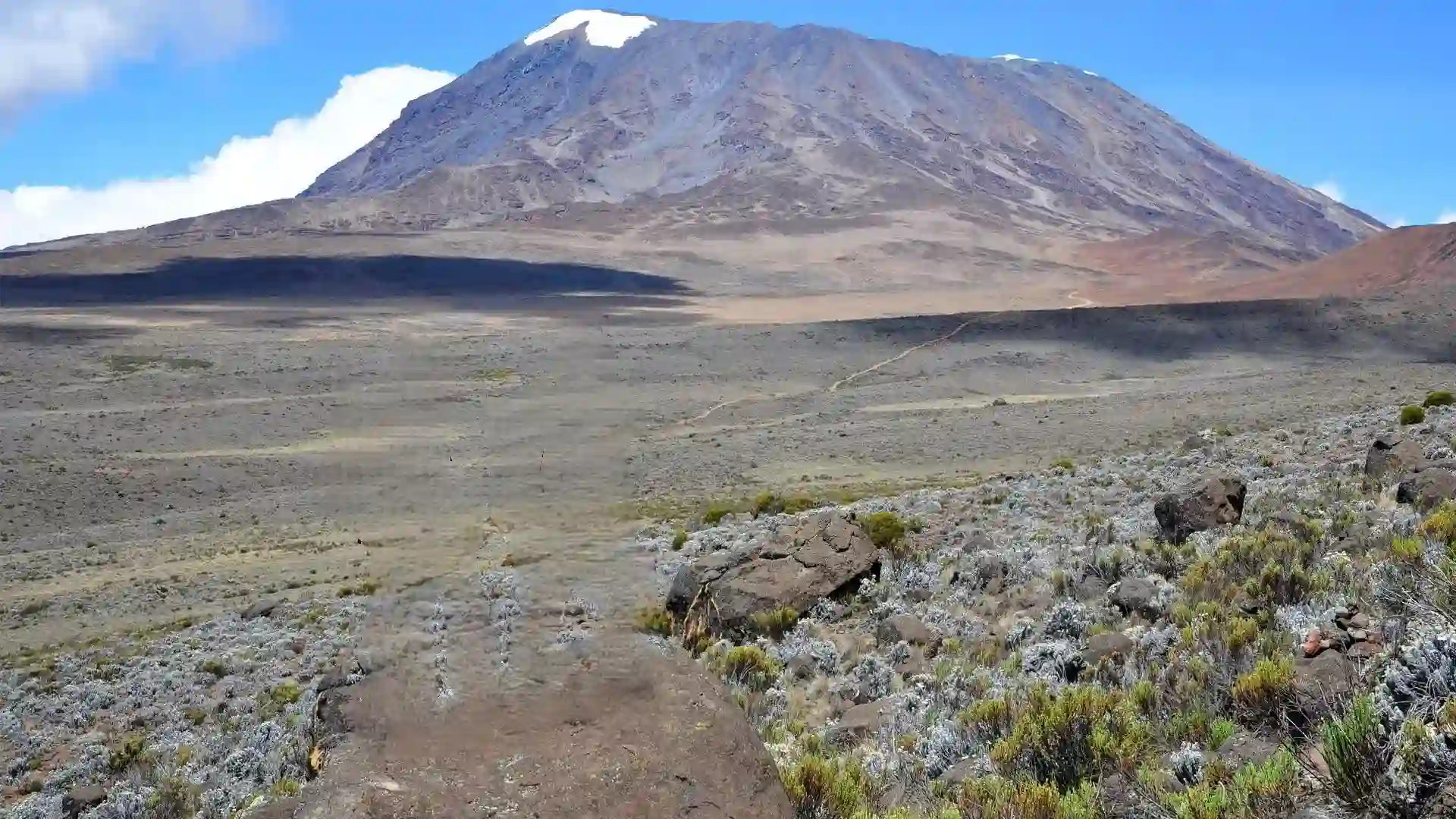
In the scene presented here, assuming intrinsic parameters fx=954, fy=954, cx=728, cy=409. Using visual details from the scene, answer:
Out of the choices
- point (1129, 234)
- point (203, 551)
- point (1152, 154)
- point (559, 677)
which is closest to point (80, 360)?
point (203, 551)

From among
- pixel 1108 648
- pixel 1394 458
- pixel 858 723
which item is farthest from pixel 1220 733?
pixel 1394 458

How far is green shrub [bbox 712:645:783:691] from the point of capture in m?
7.30

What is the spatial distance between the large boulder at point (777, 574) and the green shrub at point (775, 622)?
0.07 meters

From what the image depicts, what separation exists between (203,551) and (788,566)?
11732 millimetres

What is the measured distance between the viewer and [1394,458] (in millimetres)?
10070

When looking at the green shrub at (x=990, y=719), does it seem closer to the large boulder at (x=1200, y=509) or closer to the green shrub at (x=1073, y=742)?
the green shrub at (x=1073, y=742)

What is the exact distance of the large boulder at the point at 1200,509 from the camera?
9094 millimetres

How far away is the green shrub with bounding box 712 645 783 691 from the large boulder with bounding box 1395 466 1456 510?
18.3 feet

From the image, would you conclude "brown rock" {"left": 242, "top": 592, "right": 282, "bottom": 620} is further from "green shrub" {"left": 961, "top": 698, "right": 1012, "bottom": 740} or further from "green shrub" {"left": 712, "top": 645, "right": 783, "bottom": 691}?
"green shrub" {"left": 961, "top": 698, "right": 1012, "bottom": 740}

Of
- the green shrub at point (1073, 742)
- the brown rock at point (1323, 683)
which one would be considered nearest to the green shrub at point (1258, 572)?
the brown rock at point (1323, 683)

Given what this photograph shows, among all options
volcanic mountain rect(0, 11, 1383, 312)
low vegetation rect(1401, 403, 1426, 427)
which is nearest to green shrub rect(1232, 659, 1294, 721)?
low vegetation rect(1401, 403, 1426, 427)

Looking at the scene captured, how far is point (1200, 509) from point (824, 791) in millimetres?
6398

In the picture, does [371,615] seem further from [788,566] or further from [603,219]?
[603,219]

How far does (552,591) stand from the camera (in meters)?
10.7
